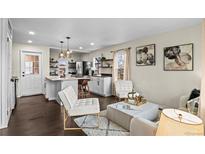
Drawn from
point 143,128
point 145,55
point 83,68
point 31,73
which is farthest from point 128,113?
point 83,68

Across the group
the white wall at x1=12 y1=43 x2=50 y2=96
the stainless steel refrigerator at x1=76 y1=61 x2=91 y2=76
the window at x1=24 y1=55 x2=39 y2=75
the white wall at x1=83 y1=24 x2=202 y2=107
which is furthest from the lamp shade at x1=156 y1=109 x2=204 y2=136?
the stainless steel refrigerator at x1=76 y1=61 x2=91 y2=76

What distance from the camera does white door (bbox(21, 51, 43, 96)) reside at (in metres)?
5.90

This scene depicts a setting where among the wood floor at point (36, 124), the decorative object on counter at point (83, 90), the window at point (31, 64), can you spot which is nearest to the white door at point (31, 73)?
the window at point (31, 64)

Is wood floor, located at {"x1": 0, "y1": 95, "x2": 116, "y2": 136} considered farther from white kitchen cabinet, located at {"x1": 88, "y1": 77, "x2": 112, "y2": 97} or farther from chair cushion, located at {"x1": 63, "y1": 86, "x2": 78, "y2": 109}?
white kitchen cabinet, located at {"x1": 88, "y1": 77, "x2": 112, "y2": 97}

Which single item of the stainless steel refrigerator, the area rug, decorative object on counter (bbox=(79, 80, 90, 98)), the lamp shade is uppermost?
the stainless steel refrigerator

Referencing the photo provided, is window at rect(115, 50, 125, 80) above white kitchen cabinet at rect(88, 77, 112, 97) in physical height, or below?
above

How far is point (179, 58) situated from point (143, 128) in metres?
2.94

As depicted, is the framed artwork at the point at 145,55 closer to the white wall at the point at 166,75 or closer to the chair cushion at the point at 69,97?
the white wall at the point at 166,75

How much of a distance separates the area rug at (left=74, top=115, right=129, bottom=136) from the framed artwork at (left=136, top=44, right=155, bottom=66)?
8.45ft

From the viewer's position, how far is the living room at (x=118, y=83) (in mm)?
2360

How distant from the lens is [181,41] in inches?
143

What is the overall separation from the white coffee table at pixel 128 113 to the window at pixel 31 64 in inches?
187
